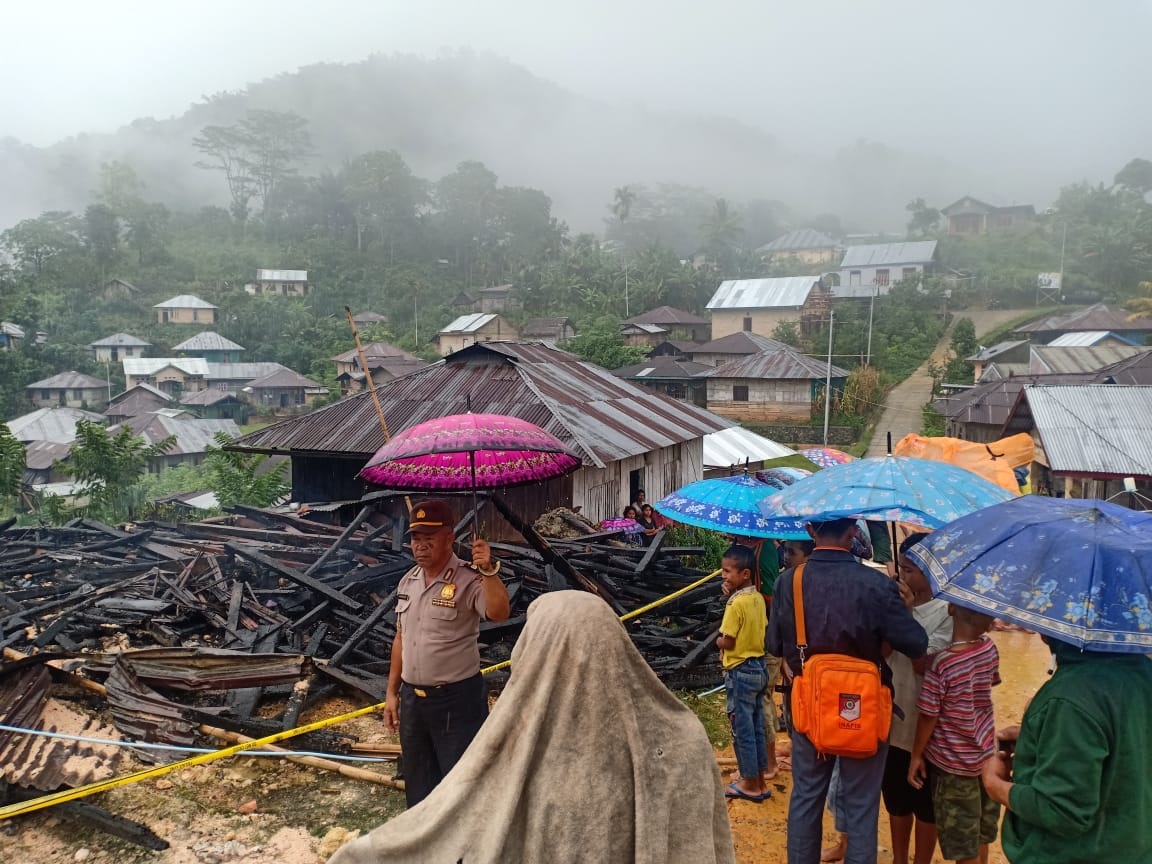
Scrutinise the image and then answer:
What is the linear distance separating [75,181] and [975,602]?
17843 centimetres

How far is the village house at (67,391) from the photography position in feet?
168

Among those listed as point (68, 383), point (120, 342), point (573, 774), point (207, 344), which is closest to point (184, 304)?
point (207, 344)

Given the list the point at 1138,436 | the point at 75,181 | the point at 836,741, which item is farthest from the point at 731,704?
the point at 75,181

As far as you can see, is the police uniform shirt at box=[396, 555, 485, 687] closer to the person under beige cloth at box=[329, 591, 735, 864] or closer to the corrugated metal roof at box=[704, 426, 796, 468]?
the person under beige cloth at box=[329, 591, 735, 864]

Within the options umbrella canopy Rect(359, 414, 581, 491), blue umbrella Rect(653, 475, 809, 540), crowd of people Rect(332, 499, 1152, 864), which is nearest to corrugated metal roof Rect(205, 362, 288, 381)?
umbrella canopy Rect(359, 414, 581, 491)

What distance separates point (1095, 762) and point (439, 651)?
111 inches

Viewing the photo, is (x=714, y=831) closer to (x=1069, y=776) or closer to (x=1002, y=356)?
(x=1069, y=776)

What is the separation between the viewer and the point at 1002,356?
41.7 m

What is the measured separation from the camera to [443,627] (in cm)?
388

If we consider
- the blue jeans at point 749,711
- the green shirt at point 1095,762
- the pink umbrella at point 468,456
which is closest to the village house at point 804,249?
the pink umbrella at point 468,456

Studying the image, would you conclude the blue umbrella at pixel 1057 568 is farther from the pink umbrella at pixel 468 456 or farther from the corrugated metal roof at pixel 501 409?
the corrugated metal roof at pixel 501 409

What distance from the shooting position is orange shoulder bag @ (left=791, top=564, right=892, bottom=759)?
3443 mm

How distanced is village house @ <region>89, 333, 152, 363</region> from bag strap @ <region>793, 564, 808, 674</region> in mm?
66249

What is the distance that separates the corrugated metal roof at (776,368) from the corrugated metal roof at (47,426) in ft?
119
